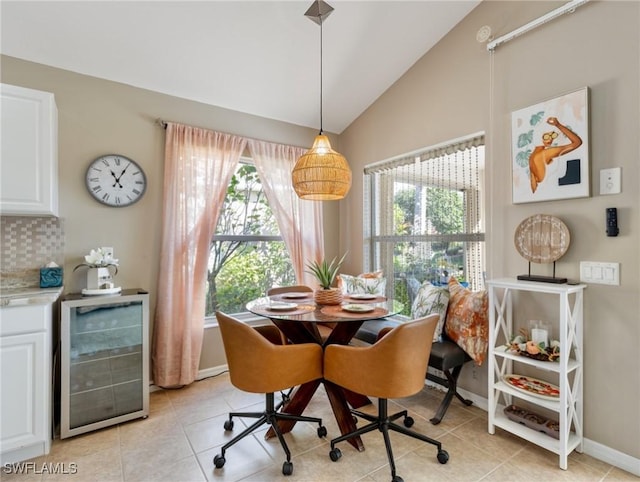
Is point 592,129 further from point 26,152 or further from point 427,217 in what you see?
point 26,152

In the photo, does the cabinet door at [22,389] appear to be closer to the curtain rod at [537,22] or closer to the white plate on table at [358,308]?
the white plate on table at [358,308]

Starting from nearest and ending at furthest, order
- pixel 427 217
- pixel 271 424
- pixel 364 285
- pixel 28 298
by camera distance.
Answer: pixel 28 298, pixel 271 424, pixel 427 217, pixel 364 285

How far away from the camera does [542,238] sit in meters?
2.15

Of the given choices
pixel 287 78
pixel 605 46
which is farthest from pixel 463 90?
pixel 287 78

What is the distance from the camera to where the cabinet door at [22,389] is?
6.20 ft

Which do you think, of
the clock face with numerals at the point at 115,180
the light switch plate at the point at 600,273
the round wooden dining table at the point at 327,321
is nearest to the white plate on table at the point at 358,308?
the round wooden dining table at the point at 327,321

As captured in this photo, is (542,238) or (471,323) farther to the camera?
(471,323)

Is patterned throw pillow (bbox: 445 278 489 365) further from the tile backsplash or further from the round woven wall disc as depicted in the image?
the tile backsplash

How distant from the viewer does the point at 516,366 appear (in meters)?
2.37

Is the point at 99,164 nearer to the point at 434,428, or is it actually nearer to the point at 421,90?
the point at 421,90

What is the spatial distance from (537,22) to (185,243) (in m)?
3.13

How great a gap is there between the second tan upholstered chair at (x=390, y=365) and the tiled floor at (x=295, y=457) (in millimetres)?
129

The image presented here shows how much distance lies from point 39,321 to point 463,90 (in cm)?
342

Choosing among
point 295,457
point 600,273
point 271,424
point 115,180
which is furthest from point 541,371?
point 115,180
